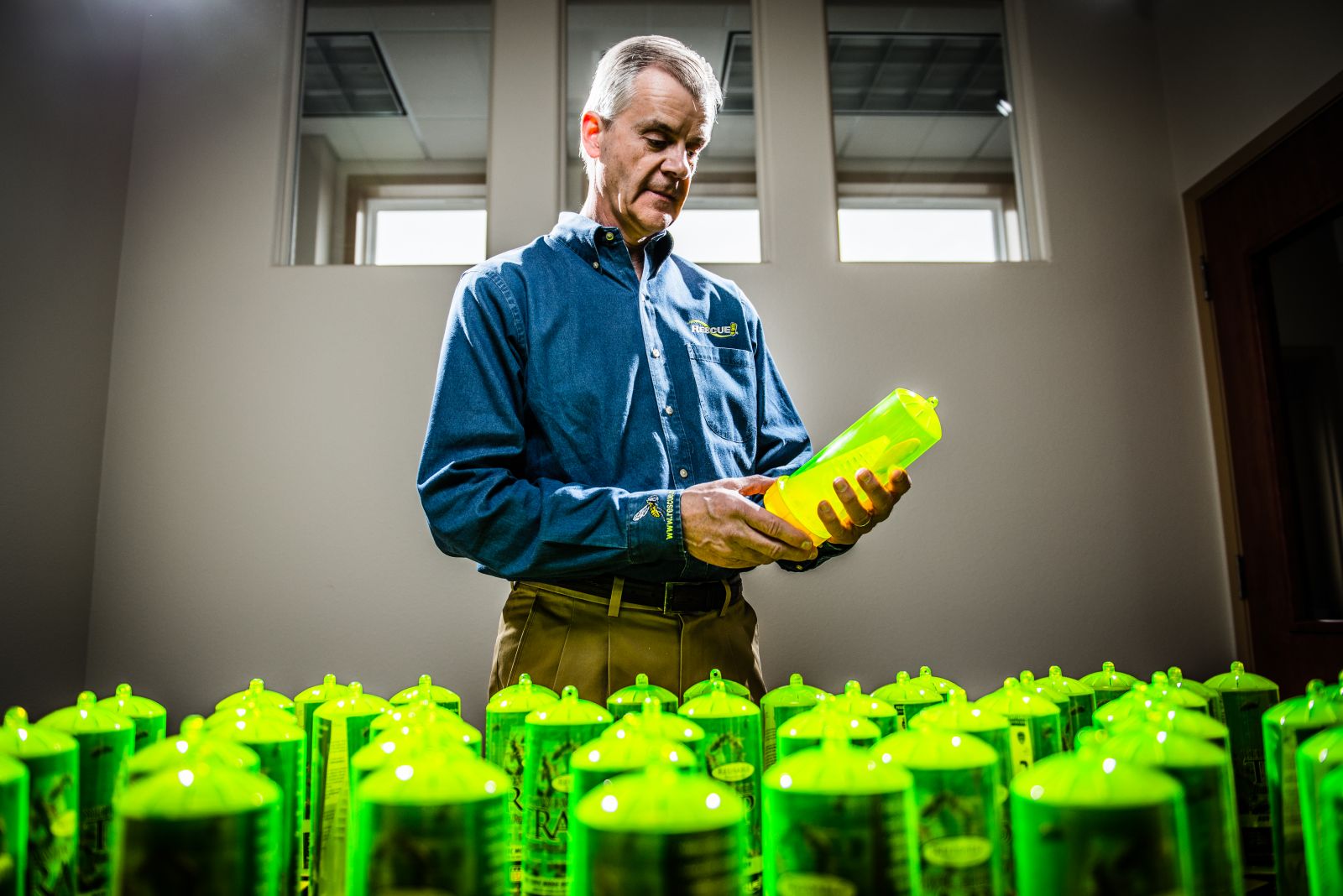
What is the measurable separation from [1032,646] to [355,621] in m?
1.91

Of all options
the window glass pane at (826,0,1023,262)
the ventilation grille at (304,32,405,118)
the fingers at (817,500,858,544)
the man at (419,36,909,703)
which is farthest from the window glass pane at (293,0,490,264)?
the fingers at (817,500,858,544)

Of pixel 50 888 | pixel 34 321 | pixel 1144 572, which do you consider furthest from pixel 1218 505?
pixel 34 321

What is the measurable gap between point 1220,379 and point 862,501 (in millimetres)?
2176

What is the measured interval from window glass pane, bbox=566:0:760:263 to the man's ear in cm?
134

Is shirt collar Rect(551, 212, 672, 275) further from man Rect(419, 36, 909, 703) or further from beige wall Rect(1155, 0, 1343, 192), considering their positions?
beige wall Rect(1155, 0, 1343, 192)

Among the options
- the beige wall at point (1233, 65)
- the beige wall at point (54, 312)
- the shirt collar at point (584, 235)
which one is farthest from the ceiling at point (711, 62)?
the shirt collar at point (584, 235)

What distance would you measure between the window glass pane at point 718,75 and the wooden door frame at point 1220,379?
1.34 meters

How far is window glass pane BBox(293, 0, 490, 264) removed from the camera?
2.81 meters

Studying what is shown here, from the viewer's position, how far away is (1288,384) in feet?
7.85

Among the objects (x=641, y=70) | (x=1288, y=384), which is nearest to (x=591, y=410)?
(x=641, y=70)

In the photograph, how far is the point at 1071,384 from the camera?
2.62 metres

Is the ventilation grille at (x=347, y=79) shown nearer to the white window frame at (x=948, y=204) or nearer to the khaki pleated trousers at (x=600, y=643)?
the white window frame at (x=948, y=204)

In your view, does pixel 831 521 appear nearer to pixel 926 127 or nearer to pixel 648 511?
pixel 648 511

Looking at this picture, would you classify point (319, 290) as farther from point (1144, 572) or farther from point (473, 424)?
point (1144, 572)
